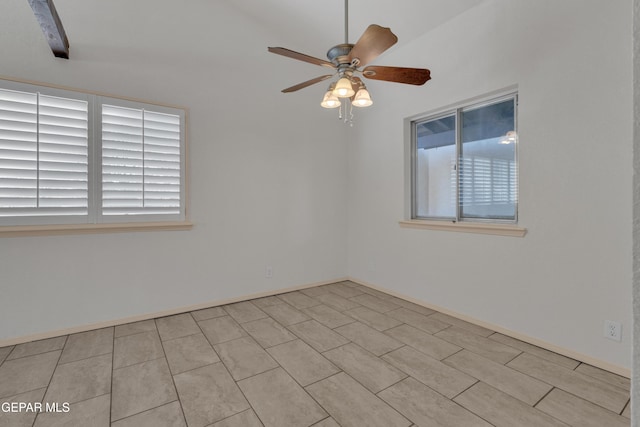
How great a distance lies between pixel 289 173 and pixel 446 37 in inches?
89.5

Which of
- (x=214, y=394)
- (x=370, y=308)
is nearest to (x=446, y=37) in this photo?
(x=370, y=308)

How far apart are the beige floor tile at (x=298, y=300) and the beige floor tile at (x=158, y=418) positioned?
1.68 metres

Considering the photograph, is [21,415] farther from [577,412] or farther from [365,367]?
[577,412]

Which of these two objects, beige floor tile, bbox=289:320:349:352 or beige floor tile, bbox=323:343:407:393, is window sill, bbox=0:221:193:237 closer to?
beige floor tile, bbox=289:320:349:352

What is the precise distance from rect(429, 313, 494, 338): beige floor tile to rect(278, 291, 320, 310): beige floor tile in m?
1.32

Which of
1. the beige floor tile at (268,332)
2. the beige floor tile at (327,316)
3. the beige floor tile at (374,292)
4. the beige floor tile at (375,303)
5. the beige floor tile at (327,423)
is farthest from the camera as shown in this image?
the beige floor tile at (374,292)

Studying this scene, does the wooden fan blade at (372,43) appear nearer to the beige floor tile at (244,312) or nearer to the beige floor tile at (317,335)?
the beige floor tile at (317,335)

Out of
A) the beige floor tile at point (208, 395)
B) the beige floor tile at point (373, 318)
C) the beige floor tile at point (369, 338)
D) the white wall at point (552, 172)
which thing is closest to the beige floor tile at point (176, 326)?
the beige floor tile at point (208, 395)

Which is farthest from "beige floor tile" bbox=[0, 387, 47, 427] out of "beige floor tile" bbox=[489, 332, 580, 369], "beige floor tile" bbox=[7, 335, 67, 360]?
"beige floor tile" bbox=[489, 332, 580, 369]

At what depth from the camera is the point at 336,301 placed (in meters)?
3.39

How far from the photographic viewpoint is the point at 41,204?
241 centimetres

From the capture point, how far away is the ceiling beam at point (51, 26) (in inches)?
74.7

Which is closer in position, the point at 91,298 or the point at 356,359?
the point at 356,359

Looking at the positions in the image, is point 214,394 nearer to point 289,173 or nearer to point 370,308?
point 370,308
